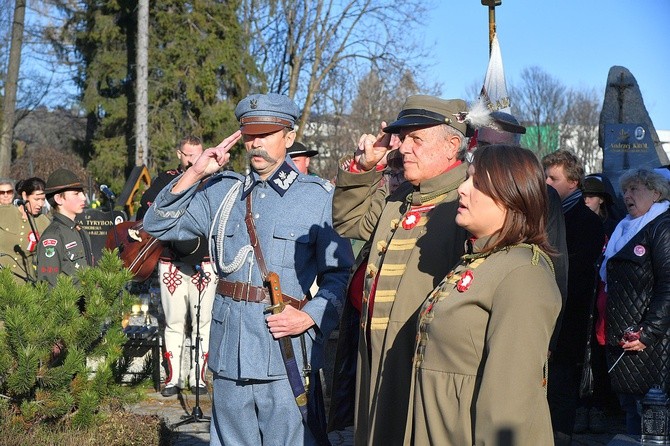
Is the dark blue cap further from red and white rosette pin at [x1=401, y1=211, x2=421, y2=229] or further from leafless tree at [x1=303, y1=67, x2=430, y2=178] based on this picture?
leafless tree at [x1=303, y1=67, x2=430, y2=178]

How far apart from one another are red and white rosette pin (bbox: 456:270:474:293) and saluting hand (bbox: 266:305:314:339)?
1323 millimetres

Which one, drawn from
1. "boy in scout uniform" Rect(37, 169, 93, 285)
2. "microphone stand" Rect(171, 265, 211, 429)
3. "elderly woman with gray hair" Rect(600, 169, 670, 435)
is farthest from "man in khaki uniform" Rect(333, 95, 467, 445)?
"boy in scout uniform" Rect(37, 169, 93, 285)

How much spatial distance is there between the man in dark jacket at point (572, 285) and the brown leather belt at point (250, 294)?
2.45 m

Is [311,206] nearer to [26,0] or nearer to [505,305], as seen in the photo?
[505,305]

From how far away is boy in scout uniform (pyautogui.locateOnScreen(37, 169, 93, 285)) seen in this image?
7.20 metres

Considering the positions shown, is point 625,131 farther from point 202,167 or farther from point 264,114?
point 202,167

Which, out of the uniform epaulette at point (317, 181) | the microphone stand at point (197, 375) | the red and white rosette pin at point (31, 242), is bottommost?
the microphone stand at point (197, 375)

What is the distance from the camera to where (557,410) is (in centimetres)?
600

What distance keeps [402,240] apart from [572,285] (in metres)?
3.12

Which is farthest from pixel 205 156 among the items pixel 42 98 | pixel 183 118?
pixel 42 98

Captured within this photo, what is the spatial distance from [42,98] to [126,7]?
6.86m

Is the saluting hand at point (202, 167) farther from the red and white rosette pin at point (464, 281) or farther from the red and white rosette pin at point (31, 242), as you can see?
the red and white rosette pin at point (31, 242)

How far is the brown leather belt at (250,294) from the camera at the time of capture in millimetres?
4176

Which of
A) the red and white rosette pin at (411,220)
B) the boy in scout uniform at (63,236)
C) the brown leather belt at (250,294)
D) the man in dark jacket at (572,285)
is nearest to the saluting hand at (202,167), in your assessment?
the brown leather belt at (250,294)
